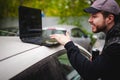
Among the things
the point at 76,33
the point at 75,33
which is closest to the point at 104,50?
the point at 75,33

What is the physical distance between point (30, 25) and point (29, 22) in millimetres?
30

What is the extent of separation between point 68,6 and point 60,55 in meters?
22.6

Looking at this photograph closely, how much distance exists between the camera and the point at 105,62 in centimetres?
251

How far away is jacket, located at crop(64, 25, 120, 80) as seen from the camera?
251 centimetres

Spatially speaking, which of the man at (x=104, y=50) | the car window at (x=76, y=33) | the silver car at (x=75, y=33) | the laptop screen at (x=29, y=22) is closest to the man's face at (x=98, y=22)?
the man at (x=104, y=50)

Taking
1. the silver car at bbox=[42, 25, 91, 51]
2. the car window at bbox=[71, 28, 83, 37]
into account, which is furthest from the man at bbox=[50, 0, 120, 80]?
the car window at bbox=[71, 28, 83, 37]

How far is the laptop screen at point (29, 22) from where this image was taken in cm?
305

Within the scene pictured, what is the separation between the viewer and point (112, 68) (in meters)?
2.54

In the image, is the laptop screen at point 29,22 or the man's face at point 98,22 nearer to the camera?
the man's face at point 98,22

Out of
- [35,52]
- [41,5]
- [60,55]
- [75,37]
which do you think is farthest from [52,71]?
[41,5]

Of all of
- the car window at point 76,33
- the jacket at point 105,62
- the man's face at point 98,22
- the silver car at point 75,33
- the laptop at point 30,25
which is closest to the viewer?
the jacket at point 105,62

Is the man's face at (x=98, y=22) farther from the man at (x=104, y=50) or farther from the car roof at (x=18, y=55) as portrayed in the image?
the car roof at (x=18, y=55)

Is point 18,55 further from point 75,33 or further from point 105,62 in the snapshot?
point 75,33

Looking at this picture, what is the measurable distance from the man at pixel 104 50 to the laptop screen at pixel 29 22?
380 mm
